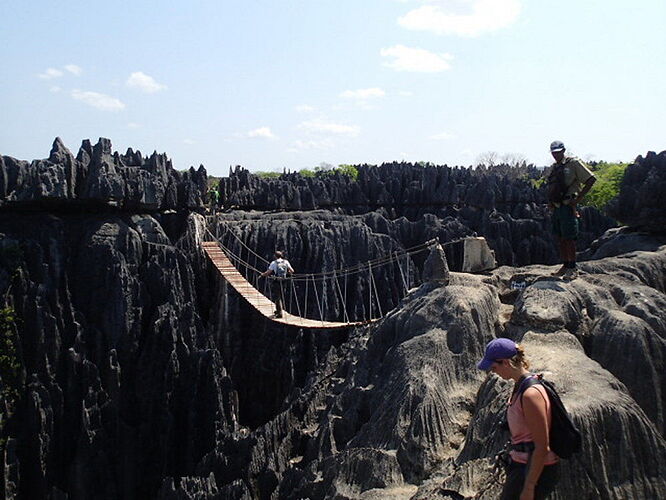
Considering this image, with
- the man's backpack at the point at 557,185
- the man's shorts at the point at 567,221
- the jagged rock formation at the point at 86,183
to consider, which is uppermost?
the jagged rock formation at the point at 86,183

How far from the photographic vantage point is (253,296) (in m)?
13.8

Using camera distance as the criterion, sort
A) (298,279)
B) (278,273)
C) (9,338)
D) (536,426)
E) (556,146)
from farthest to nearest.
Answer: (298,279)
(9,338)
(278,273)
(556,146)
(536,426)

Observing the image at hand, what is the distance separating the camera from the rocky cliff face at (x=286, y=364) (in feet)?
15.8

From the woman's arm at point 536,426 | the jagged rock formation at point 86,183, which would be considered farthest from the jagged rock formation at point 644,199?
the jagged rock formation at point 86,183

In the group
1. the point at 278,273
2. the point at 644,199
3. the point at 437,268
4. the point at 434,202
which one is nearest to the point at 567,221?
the point at 437,268

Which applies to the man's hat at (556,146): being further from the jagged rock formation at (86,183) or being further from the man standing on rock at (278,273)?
the jagged rock formation at (86,183)

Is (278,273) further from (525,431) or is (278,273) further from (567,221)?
(525,431)

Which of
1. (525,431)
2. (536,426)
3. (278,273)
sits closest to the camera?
(536,426)

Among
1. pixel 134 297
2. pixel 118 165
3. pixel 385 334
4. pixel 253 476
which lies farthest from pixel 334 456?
pixel 118 165

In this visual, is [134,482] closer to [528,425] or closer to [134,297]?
[134,297]

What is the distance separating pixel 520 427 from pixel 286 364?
14.8m

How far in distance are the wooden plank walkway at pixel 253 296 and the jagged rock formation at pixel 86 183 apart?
6.30 ft

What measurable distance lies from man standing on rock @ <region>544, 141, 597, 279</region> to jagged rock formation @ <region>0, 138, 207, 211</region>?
12.1 m

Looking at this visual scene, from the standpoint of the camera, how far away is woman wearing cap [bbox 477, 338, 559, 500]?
9.93 feet
